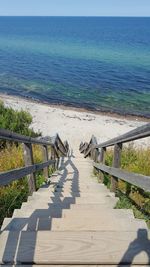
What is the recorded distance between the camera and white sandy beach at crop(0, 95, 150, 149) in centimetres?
2378


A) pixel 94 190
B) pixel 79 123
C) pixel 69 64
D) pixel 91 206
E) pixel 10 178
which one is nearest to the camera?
pixel 10 178

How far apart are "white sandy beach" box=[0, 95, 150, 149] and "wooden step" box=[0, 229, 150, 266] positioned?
19.1m

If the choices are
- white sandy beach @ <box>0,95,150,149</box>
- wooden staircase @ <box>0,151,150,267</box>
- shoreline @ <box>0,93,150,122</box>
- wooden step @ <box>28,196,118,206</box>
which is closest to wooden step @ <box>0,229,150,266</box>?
wooden staircase @ <box>0,151,150,267</box>

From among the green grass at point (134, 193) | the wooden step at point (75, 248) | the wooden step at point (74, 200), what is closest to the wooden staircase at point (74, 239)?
the wooden step at point (75, 248)

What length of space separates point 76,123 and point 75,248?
23.0 metres

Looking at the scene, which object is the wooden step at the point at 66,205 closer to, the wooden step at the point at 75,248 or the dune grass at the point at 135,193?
the dune grass at the point at 135,193

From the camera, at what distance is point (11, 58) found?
6284 cm

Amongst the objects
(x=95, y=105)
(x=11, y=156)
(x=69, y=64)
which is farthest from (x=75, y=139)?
(x=69, y=64)

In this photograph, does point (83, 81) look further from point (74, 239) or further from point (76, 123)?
point (74, 239)

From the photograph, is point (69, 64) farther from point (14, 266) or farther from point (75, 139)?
point (14, 266)

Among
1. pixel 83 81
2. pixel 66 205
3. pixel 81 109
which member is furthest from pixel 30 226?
pixel 83 81

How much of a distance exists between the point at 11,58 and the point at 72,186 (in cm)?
5794

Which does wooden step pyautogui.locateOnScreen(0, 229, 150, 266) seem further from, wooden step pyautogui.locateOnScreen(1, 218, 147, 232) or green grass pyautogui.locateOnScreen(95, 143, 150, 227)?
green grass pyautogui.locateOnScreen(95, 143, 150, 227)

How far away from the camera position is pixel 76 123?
26125 millimetres
